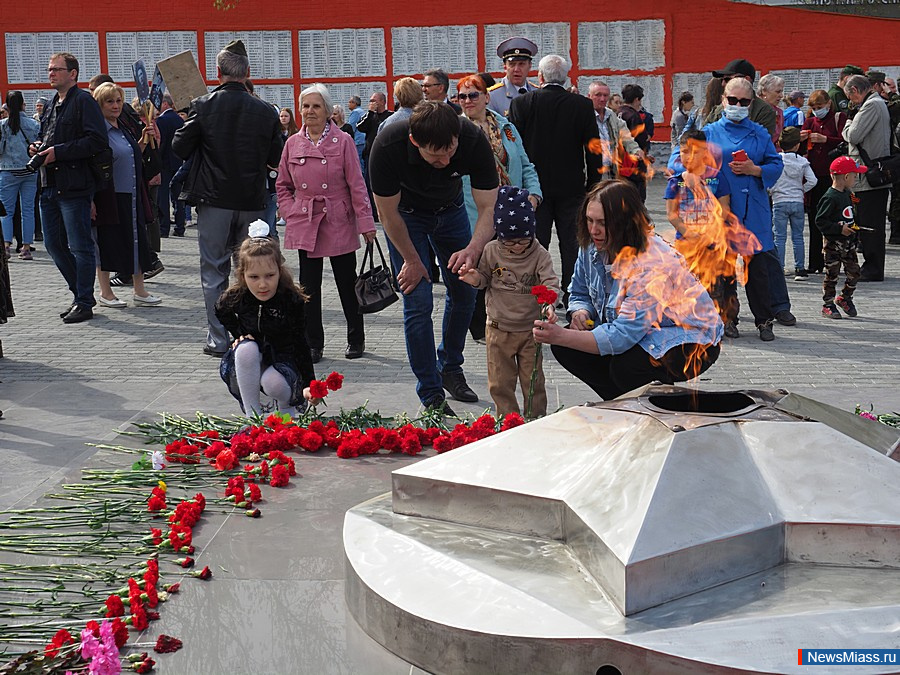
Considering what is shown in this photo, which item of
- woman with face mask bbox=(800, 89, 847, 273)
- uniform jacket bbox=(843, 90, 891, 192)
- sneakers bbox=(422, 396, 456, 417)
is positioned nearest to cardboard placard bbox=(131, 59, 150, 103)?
woman with face mask bbox=(800, 89, 847, 273)

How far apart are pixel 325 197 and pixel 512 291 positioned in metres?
2.18

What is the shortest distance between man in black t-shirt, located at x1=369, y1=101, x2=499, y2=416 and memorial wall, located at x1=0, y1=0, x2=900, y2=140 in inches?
565

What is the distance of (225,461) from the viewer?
4.68 meters

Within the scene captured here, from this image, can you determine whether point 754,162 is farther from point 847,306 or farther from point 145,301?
point 145,301

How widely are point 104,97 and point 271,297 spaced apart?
14.3 ft

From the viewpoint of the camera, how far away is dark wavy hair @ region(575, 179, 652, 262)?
16.1 ft

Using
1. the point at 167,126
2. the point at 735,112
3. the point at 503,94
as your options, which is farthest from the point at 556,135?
the point at 167,126

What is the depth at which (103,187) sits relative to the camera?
8.96 m

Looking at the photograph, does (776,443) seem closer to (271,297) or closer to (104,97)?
(271,297)

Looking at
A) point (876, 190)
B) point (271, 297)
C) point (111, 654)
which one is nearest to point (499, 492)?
point (111, 654)

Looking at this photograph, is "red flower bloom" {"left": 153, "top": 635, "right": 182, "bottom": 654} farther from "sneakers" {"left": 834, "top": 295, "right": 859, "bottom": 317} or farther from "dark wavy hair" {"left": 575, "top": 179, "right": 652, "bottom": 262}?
"sneakers" {"left": 834, "top": 295, "right": 859, "bottom": 317}

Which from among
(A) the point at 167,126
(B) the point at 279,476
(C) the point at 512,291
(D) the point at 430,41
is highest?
(D) the point at 430,41

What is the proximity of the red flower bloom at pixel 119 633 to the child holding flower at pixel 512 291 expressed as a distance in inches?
110

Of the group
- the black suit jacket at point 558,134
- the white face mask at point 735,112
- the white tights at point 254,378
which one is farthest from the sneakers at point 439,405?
the white face mask at point 735,112
